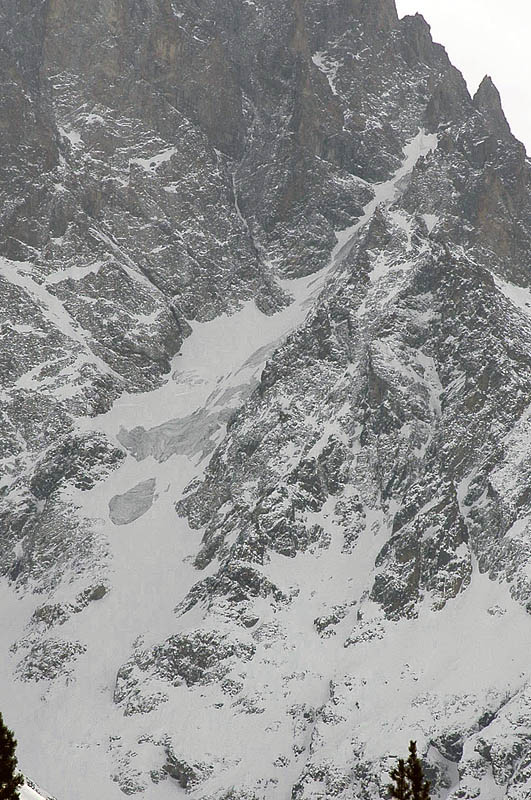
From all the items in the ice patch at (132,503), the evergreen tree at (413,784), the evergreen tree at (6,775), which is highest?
the evergreen tree at (413,784)

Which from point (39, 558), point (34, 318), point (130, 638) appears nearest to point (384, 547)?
point (130, 638)

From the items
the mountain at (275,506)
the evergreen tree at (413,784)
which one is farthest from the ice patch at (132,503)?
the evergreen tree at (413,784)

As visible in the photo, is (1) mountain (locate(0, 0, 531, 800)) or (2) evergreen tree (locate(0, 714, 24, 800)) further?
(1) mountain (locate(0, 0, 531, 800))

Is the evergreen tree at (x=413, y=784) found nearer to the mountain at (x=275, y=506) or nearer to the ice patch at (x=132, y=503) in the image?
the mountain at (x=275, y=506)

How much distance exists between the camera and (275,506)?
486 ft

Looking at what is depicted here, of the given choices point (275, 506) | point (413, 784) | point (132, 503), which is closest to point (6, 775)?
point (413, 784)

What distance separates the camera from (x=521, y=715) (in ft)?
378

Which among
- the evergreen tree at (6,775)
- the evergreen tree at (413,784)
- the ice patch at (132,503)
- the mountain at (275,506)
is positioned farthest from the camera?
the ice patch at (132,503)

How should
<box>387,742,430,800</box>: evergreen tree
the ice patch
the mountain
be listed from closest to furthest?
<box>387,742,430,800</box>: evergreen tree → the mountain → the ice patch

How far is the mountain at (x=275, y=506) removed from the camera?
127 m

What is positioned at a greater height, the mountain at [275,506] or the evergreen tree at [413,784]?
the evergreen tree at [413,784]

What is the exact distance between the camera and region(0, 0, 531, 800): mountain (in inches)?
4983

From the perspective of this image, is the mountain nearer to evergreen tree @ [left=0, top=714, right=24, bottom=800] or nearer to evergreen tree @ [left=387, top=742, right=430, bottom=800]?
evergreen tree @ [left=387, top=742, right=430, bottom=800]

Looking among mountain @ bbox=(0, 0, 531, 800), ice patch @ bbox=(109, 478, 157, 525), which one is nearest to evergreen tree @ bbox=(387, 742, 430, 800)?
mountain @ bbox=(0, 0, 531, 800)
